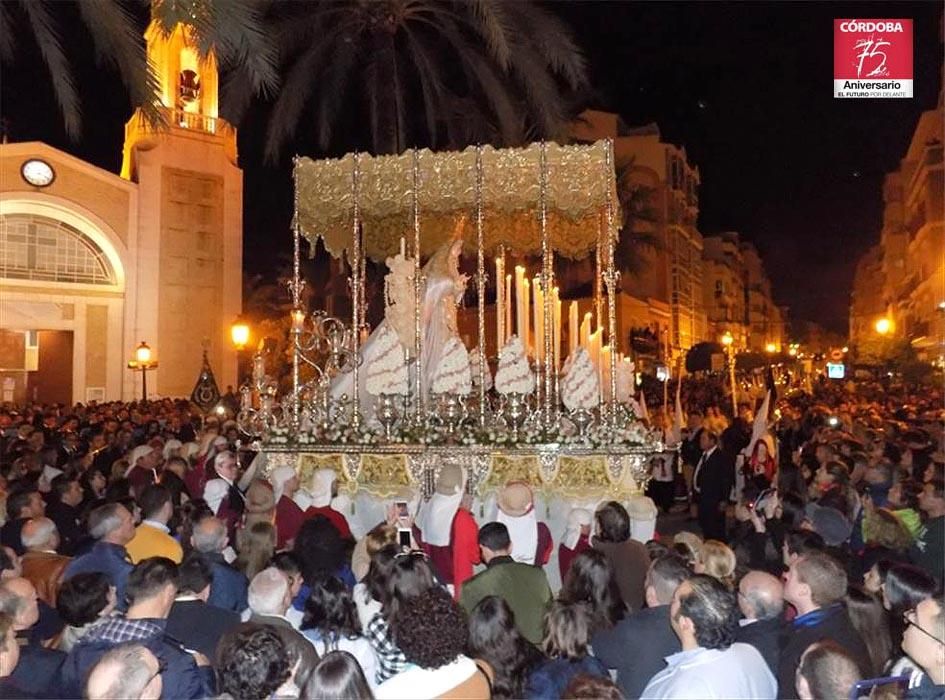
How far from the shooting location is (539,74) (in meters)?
16.3

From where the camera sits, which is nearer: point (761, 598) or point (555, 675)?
point (555, 675)

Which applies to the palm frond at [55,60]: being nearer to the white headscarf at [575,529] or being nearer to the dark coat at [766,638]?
the white headscarf at [575,529]

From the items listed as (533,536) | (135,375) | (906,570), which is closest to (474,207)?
(533,536)

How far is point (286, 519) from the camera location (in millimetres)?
8469

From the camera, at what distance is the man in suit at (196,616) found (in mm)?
4727

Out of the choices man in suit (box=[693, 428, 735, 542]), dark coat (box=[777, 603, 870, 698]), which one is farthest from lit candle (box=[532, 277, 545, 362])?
dark coat (box=[777, 603, 870, 698])

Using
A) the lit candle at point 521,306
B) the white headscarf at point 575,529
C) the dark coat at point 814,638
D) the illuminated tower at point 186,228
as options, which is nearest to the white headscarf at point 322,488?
the white headscarf at point 575,529

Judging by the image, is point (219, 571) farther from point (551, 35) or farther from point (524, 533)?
point (551, 35)

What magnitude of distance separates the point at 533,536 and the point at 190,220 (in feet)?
87.5

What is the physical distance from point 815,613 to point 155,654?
3113 millimetres

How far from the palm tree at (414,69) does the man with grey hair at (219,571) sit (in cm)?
1154

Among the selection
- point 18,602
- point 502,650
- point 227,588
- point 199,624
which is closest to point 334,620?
point 199,624

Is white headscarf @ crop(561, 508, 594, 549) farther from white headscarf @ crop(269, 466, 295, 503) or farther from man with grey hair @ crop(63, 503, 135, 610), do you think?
man with grey hair @ crop(63, 503, 135, 610)

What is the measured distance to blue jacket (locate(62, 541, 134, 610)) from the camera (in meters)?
5.61
